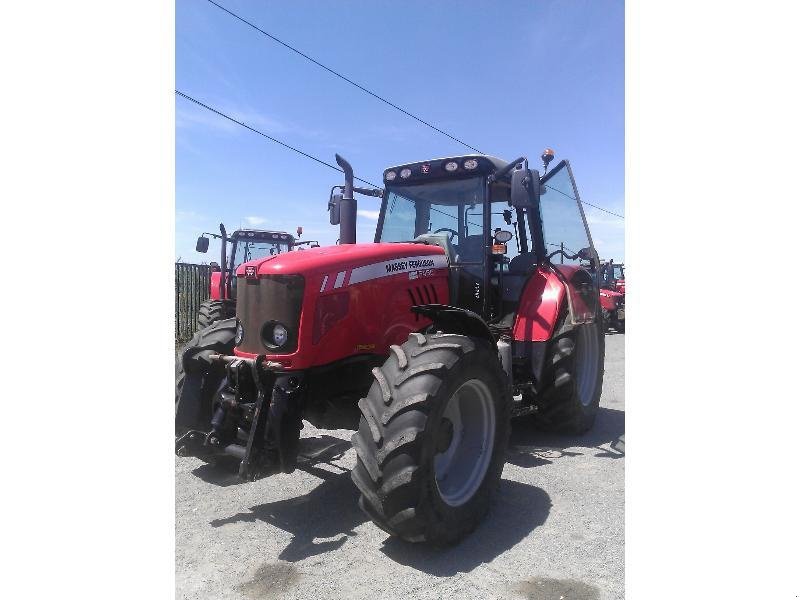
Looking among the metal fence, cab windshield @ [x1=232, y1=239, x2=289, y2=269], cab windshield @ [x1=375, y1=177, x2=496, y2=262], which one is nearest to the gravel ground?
cab windshield @ [x1=375, y1=177, x2=496, y2=262]

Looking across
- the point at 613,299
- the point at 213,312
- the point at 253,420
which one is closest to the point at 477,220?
the point at 253,420

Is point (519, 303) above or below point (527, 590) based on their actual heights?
above

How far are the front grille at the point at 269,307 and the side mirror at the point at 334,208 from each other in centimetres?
129

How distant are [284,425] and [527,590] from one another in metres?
1.35

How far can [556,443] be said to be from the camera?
4.22m

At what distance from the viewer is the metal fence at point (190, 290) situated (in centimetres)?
725

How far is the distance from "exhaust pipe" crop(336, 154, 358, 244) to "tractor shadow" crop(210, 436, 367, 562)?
54.4 inches

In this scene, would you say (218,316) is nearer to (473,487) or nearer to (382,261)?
(382,261)

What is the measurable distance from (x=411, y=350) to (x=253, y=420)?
879 millimetres

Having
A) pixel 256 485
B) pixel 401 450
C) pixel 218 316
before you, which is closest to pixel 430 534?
pixel 401 450

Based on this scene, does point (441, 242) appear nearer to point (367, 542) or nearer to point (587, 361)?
point (587, 361)

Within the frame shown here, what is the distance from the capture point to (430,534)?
246cm

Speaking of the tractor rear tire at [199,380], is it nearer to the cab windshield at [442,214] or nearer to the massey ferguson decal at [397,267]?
the massey ferguson decal at [397,267]

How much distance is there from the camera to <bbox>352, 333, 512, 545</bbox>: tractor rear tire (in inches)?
94.3
